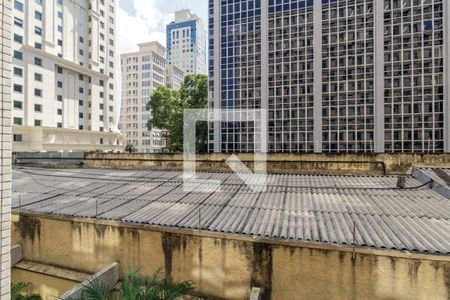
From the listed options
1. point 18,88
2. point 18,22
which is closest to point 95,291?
point 18,88

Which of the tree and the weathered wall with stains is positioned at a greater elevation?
the tree

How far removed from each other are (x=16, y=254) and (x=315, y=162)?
41.5 ft

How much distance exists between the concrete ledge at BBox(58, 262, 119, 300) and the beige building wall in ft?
7.27

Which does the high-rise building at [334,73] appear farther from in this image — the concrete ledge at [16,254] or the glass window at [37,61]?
the concrete ledge at [16,254]

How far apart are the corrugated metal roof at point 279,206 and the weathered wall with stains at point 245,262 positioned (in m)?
0.31

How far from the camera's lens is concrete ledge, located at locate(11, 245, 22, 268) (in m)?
8.09

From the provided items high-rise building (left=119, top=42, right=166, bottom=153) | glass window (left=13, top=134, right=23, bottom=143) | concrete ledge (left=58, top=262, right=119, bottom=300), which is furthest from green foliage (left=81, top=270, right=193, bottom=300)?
high-rise building (left=119, top=42, right=166, bottom=153)

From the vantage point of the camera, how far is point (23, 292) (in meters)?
7.96

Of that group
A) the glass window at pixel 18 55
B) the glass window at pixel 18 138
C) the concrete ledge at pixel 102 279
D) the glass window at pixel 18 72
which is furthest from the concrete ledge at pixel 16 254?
the glass window at pixel 18 55

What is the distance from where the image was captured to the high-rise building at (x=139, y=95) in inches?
3285

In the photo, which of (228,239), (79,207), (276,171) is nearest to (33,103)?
(79,207)

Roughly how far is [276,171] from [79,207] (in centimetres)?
910

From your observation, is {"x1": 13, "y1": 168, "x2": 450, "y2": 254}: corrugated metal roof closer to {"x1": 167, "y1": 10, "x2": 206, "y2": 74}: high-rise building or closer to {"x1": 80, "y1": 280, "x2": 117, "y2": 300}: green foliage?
{"x1": 80, "y1": 280, "x2": 117, "y2": 300}: green foliage

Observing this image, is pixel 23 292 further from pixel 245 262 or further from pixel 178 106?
pixel 178 106
